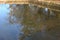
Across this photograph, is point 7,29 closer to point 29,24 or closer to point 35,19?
point 29,24

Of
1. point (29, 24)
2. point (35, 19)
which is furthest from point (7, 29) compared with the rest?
point (35, 19)

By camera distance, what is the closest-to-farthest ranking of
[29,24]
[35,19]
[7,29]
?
[7,29] → [29,24] → [35,19]

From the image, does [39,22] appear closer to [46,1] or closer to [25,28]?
[25,28]

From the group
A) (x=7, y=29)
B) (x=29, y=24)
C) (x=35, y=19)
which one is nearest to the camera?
(x=7, y=29)

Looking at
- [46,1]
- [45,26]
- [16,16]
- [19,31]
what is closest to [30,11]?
[16,16]

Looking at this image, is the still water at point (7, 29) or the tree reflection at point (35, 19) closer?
the still water at point (7, 29)

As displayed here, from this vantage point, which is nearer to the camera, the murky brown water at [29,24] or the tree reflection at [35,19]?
the murky brown water at [29,24]

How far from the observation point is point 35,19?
7.88 ft

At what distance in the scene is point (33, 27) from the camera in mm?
2139

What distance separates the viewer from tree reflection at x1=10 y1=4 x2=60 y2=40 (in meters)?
2.04

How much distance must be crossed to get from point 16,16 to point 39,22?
1.27 feet

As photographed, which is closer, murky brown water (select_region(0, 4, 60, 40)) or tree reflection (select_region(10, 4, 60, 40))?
murky brown water (select_region(0, 4, 60, 40))

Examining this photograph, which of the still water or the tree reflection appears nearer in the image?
the still water

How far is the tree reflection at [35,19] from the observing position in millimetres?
2041
